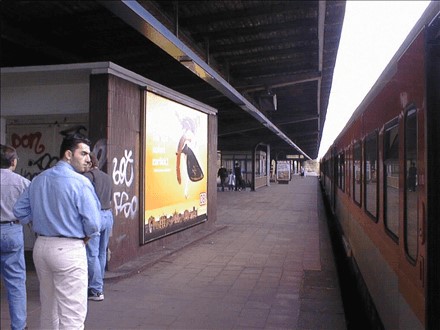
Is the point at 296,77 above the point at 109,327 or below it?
above

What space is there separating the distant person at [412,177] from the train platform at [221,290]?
2.27 meters

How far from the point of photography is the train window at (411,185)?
2849 millimetres

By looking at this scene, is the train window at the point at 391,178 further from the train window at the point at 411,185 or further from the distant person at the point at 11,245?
the distant person at the point at 11,245

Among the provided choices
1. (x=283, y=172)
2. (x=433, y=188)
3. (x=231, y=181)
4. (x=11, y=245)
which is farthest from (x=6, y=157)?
(x=283, y=172)

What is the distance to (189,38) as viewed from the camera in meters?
8.72

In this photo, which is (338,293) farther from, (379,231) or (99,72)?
(99,72)

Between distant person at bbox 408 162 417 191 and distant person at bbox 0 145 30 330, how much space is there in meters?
3.00

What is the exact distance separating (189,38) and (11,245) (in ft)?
19.0

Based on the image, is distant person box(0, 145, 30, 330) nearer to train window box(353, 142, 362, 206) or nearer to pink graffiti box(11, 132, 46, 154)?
pink graffiti box(11, 132, 46, 154)

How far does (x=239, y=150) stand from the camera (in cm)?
3070

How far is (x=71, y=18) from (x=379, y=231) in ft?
17.6

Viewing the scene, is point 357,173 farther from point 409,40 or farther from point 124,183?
point 409,40

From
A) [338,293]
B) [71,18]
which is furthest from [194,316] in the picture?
[71,18]

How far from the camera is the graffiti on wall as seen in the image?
6660 mm
